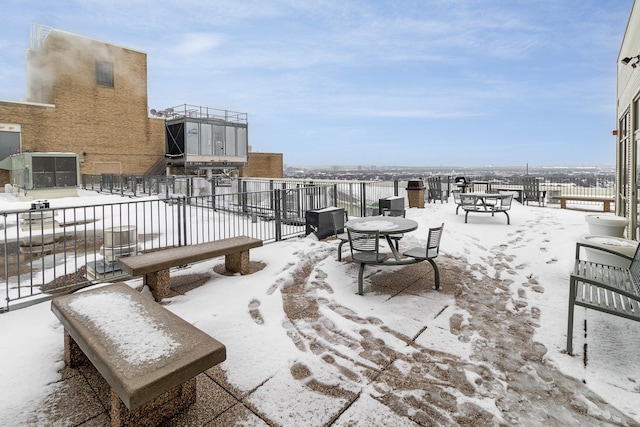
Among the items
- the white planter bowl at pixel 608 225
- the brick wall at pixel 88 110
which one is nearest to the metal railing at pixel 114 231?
the white planter bowl at pixel 608 225

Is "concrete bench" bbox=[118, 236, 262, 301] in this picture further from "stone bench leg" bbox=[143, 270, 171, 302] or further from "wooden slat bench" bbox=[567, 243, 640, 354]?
"wooden slat bench" bbox=[567, 243, 640, 354]

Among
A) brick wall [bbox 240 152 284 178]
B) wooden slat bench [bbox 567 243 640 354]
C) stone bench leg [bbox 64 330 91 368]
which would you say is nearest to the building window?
brick wall [bbox 240 152 284 178]

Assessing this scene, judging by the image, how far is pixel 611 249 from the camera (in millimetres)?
4961

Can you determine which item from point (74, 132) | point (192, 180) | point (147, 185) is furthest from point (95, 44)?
point (192, 180)

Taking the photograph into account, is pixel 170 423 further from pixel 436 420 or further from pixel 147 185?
pixel 147 185

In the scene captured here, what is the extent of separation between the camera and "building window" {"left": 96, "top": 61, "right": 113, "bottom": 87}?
3156 cm

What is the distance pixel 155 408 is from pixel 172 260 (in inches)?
108

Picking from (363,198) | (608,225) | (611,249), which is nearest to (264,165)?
(363,198)

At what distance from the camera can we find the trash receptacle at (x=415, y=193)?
49.4 ft

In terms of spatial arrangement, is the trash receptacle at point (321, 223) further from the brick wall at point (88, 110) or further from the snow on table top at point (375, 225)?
the brick wall at point (88, 110)

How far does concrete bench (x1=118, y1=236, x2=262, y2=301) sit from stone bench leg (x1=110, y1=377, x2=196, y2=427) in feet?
7.84

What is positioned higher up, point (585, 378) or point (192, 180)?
point (192, 180)

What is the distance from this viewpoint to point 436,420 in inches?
107

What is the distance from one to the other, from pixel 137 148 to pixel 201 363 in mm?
35439
